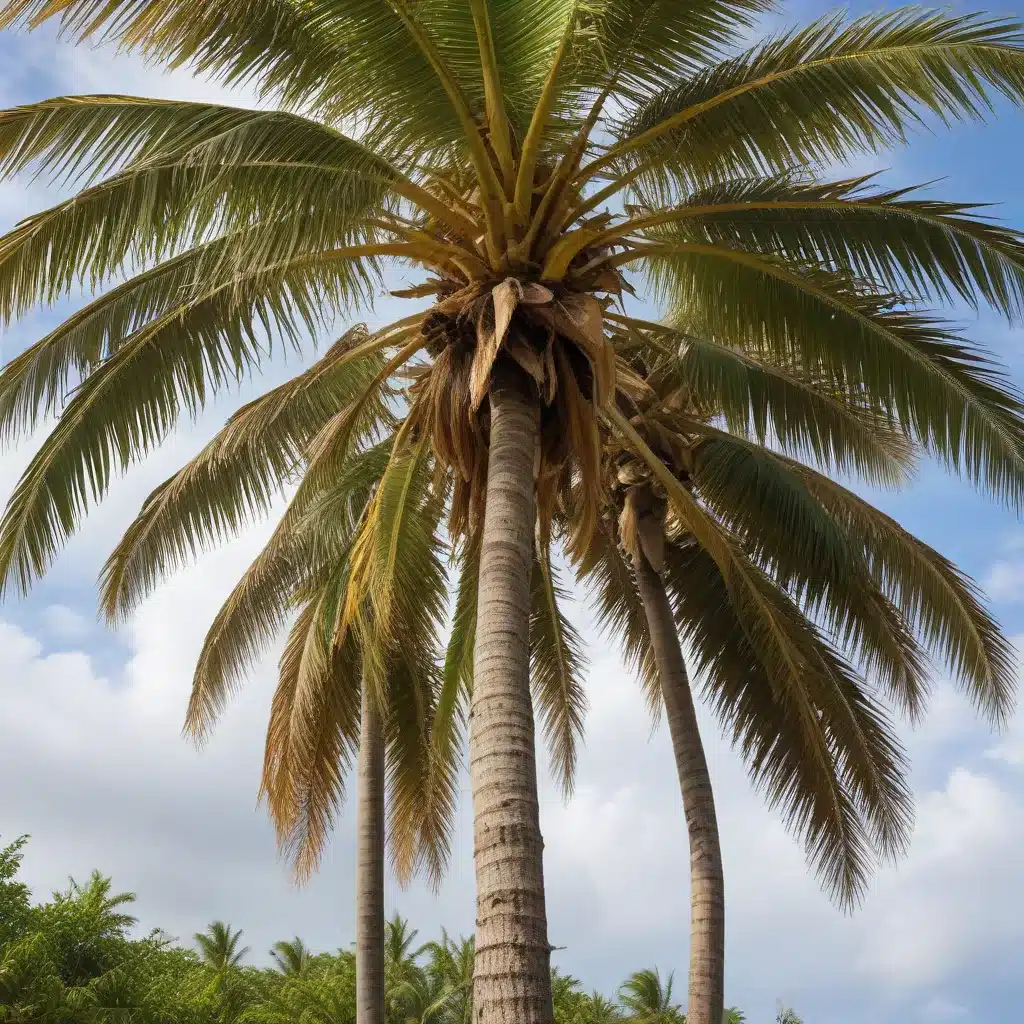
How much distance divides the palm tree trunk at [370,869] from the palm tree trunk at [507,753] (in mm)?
5993

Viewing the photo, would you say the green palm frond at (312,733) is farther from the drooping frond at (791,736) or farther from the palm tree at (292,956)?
the palm tree at (292,956)

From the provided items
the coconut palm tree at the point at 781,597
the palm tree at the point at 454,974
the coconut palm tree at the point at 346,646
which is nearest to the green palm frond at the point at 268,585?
the coconut palm tree at the point at 346,646

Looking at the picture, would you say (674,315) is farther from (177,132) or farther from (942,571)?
(177,132)

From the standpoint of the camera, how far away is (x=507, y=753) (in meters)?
6.21

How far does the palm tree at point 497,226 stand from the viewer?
24.3 feet

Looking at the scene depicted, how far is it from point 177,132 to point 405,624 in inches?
191

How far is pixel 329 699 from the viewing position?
42.9 ft

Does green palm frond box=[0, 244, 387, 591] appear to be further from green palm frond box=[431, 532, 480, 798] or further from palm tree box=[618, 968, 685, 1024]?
palm tree box=[618, 968, 685, 1024]

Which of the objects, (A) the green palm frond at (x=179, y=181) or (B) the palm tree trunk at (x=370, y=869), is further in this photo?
(B) the palm tree trunk at (x=370, y=869)

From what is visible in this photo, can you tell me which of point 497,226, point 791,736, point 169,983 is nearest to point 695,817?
point 791,736

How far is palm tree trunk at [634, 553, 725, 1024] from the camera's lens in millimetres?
10617

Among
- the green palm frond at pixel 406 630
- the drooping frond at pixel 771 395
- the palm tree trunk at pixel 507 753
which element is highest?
the drooping frond at pixel 771 395

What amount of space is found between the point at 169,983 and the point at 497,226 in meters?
21.4

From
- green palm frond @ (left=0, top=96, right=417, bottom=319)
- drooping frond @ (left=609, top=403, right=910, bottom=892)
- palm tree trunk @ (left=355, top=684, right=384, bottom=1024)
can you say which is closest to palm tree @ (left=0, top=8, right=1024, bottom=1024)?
green palm frond @ (left=0, top=96, right=417, bottom=319)
